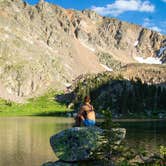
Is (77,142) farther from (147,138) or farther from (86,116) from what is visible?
(147,138)

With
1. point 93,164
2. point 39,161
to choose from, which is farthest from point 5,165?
point 93,164

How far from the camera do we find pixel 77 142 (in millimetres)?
36656

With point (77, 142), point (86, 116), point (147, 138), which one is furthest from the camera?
point (147, 138)

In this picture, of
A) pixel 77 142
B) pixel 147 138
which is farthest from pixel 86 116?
pixel 147 138

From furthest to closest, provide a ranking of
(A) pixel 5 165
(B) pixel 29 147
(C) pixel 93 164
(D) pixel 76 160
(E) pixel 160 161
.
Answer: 1. (B) pixel 29 147
2. (A) pixel 5 165
3. (D) pixel 76 160
4. (C) pixel 93 164
5. (E) pixel 160 161

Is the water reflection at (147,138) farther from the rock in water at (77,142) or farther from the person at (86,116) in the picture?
the rock in water at (77,142)

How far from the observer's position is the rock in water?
35656mm

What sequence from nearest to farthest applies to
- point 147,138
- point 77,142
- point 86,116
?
point 77,142 < point 86,116 < point 147,138

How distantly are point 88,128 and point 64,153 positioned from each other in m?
3.50

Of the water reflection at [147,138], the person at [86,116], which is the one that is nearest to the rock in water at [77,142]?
the person at [86,116]

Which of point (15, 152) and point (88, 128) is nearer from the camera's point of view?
point (88, 128)

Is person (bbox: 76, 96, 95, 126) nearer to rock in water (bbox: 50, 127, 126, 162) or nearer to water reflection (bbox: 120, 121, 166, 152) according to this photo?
rock in water (bbox: 50, 127, 126, 162)

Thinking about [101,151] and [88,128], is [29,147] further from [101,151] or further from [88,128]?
[101,151]

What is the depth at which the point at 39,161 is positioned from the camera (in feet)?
221
